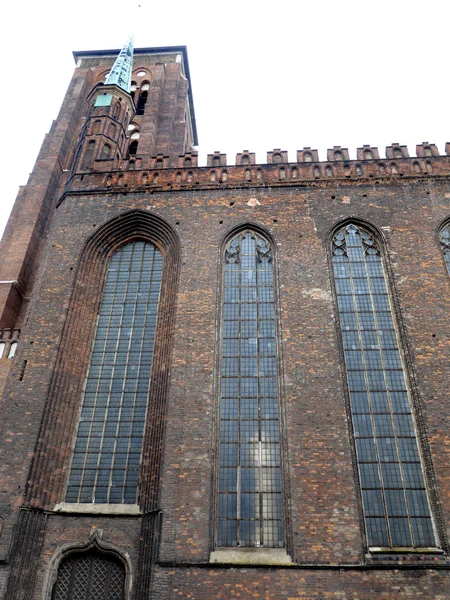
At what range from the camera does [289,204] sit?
18047mm

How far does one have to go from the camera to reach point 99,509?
42.9 feet

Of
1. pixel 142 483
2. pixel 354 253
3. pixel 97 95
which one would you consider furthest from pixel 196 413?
pixel 97 95

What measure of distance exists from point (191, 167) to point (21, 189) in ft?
30.9

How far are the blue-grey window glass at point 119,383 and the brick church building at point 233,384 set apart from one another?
5cm

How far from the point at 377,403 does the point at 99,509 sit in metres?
7.37

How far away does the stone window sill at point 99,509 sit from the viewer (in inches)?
508

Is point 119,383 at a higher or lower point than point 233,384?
higher

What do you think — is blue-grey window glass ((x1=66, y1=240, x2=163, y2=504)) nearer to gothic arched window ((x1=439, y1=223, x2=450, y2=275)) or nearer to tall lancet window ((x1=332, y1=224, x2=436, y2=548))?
tall lancet window ((x1=332, y1=224, x2=436, y2=548))

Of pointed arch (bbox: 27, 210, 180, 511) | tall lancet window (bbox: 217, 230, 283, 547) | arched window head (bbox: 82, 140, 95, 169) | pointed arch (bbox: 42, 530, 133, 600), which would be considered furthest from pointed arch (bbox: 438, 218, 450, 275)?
arched window head (bbox: 82, 140, 95, 169)

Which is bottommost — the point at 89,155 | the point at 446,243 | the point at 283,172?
the point at 446,243

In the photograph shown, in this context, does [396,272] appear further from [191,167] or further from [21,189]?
[21,189]

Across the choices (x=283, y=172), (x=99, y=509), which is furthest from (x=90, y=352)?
(x=283, y=172)

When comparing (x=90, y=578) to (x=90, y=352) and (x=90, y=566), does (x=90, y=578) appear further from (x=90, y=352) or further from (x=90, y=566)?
(x=90, y=352)

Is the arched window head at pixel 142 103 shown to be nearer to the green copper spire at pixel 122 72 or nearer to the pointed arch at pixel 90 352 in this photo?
the green copper spire at pixel 122 72
